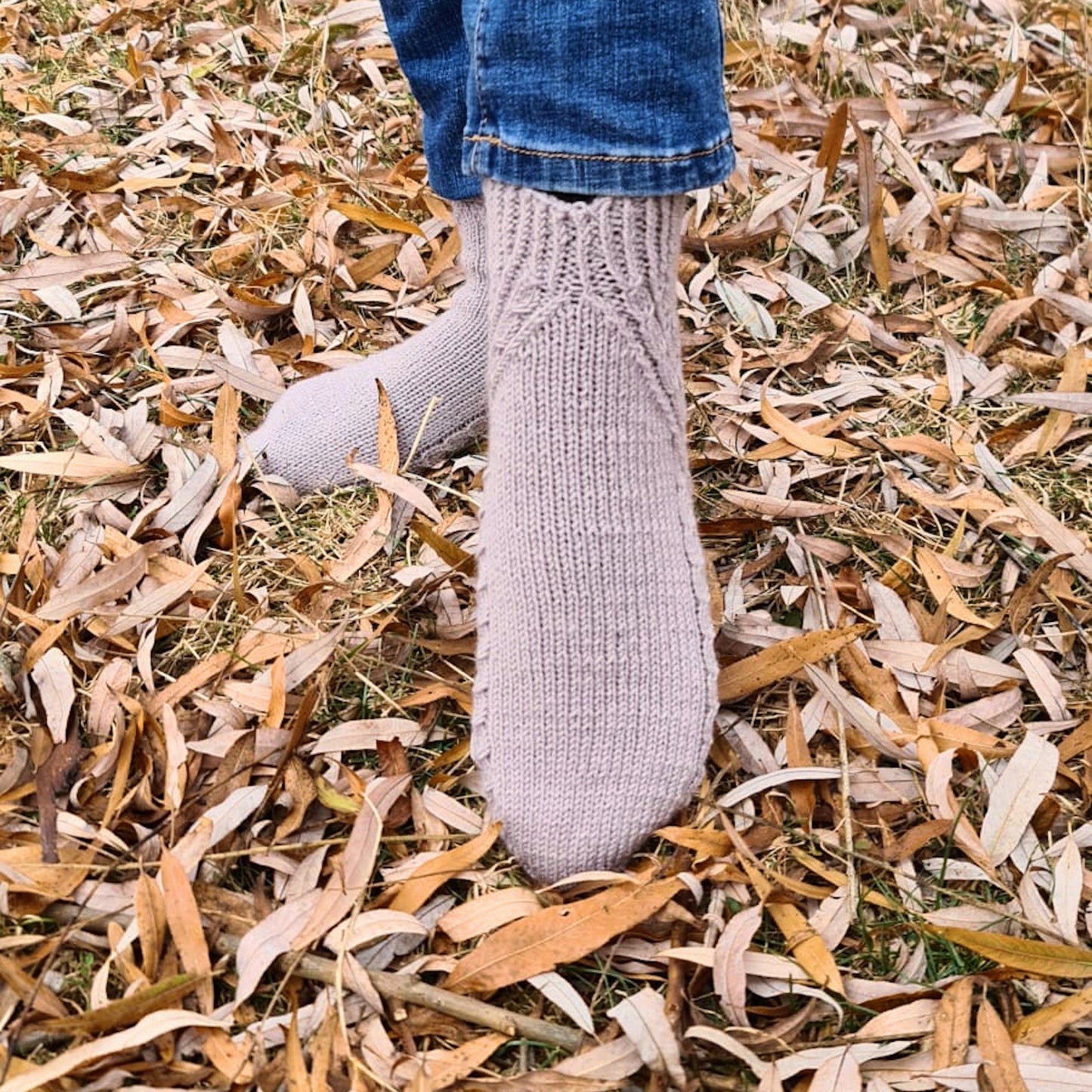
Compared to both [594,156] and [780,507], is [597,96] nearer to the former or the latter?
[594,156]

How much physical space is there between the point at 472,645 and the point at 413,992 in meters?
0.28

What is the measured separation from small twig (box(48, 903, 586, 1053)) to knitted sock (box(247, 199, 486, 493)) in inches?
17.4

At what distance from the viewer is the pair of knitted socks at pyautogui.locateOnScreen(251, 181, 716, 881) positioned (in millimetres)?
711

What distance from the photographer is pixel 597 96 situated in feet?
2.03

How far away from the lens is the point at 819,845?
758mm

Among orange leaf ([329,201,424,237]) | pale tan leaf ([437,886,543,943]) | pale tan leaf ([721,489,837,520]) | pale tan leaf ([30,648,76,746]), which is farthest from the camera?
orange leaf ([329,201,424,237])

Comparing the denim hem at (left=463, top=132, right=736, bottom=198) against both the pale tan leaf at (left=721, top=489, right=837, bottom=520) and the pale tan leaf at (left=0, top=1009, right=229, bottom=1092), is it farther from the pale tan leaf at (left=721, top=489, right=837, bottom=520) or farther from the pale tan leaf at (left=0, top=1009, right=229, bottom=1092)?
the pale tan leaf at (left=0, top=1009, right=229, bottom=1092)

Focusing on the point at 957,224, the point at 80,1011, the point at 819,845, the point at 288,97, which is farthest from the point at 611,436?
the point at 288,97

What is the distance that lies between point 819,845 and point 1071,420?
0.55m

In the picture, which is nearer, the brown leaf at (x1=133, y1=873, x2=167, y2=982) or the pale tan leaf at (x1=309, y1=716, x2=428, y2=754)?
the brown leaf at (x1=133, y1=873, x2=167, y2=982)

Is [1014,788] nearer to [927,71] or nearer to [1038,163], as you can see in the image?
[1038,163]

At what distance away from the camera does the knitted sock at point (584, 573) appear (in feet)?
2.34

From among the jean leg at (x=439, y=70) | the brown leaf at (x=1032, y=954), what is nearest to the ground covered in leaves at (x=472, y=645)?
the brown leaf at (x=1032, y=954)

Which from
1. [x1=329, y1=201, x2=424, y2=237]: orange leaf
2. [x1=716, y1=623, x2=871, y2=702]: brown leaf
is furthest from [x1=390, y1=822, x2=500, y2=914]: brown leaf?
[x1=329, y1=201, x2=424, y2=237]: orange leaf
